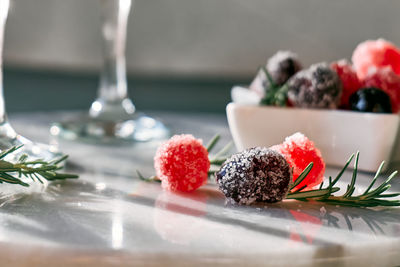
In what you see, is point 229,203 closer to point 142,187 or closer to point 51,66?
point 142,187

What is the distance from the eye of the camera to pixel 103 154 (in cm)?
71

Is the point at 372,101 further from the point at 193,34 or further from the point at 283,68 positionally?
the point at 193,34

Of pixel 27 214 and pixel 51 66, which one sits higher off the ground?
pixel 51 66

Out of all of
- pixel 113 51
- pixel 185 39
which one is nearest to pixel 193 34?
pixel 185 39

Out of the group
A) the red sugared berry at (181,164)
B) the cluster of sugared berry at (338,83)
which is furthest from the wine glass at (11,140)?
the cluster of sugared berry at (338,83)

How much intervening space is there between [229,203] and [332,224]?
9 cm

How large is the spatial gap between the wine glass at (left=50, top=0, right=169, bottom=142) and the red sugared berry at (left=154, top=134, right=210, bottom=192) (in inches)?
12.9

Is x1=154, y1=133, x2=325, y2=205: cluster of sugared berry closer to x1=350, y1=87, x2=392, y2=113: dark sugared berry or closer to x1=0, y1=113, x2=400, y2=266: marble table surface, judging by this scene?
x1=0, y1=113, x2=400, y2=266: marble table surface

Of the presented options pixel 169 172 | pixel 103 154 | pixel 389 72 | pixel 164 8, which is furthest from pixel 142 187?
pixel 164 8

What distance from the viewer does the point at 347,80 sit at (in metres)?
0.65

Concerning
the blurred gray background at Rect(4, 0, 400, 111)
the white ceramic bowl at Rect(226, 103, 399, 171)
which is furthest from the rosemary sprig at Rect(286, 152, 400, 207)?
the blurred gray background at Rect(4, 0, 400, 111)

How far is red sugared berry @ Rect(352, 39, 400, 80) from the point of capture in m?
0.70

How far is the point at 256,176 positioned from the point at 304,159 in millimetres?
65

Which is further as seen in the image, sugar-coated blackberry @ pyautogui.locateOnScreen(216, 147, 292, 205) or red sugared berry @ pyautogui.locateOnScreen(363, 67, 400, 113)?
red sugared berry @ pyautogui.locateOnScreen(363, 67, 400, 113)
